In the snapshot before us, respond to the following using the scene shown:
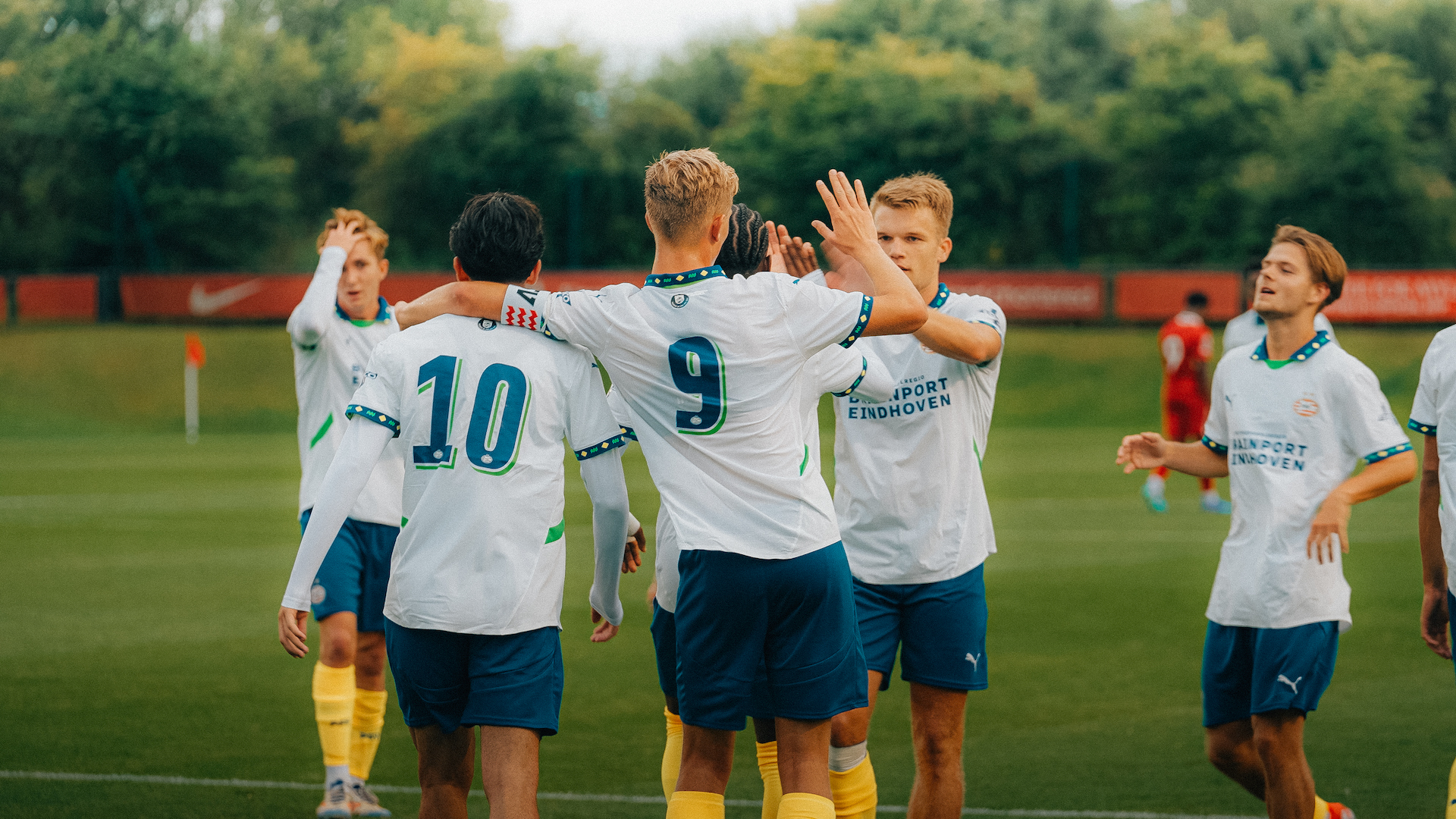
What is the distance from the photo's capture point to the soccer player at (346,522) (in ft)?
18.0

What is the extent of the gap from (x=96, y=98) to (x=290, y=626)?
1827 inches

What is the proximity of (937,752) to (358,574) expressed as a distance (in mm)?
2466

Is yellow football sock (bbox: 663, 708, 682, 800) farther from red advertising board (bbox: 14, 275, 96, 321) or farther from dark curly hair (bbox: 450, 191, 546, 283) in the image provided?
red advertising board (bbox: 14, 275, 96, 321)

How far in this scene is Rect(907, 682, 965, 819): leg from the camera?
4.34 m

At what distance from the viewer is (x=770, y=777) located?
169 inches

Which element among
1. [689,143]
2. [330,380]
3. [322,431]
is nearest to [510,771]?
[322,431]

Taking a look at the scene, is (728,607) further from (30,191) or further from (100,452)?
(30,191)

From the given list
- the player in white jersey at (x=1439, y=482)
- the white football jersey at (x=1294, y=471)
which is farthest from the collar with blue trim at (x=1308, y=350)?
the player in white jersey at (x=1439, y=482)

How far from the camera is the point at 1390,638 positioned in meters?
Result: 8.53

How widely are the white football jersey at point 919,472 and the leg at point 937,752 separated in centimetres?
37

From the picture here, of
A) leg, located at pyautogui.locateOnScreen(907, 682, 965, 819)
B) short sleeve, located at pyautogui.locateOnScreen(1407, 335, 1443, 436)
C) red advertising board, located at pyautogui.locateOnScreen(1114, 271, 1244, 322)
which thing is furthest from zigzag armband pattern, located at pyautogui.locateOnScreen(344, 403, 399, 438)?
red advertising board, located at pyautogui.locateOnScreen(1114, 271, 1244, 322)

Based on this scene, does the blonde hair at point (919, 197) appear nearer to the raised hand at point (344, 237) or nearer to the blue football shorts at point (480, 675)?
the blue football shorts at point (480, 675)

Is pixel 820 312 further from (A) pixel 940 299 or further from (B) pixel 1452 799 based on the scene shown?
(B) pixel 1452 799

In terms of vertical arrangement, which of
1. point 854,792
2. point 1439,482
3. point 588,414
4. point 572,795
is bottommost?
point 572,795
